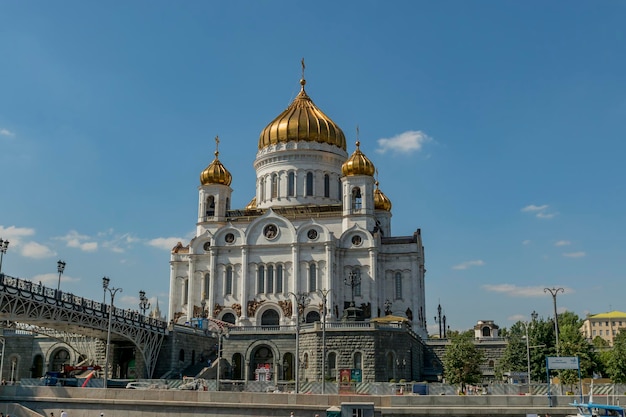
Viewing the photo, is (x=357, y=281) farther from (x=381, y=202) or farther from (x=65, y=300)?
(x=65, y=300)

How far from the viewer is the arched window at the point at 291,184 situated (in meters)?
77.9

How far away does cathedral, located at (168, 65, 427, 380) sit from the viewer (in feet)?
226

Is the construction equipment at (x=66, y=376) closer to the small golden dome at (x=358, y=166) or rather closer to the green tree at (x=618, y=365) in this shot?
the small golden dome at (x=358, y=166)

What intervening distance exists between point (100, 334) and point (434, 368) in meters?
29.8

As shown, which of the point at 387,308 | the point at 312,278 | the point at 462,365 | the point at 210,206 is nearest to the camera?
the point at 462,365

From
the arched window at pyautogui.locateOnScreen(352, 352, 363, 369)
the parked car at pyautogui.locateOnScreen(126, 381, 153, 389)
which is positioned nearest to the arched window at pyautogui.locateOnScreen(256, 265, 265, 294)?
the arched window at pyautogui.locateOnScreen(352, 352, 363, 369)

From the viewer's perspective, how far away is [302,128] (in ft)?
259

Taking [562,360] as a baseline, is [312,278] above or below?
above

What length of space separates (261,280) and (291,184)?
12.7 m

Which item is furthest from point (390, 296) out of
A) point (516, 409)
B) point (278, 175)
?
point (516, 409)

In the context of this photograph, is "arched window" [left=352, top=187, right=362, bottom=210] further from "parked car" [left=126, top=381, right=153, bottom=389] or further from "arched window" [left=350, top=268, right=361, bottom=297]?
"parked car" [left=126, top=381, right=153, bottom=389]

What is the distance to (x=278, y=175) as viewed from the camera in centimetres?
7900

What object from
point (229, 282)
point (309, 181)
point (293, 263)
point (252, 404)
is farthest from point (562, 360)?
point (309, 181)

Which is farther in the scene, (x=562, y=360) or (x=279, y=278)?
(x=279, y=278)
